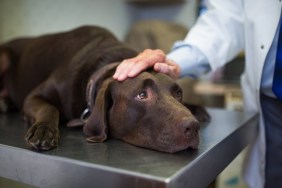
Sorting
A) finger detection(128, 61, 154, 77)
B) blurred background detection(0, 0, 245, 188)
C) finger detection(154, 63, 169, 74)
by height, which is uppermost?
finger detection(128, 61, 154, 77)

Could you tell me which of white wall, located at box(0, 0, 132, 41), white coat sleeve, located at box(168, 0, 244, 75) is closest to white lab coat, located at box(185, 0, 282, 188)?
white coat sleeve, located at box(168, 0, 244, 75)

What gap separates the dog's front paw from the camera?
2.58 feet

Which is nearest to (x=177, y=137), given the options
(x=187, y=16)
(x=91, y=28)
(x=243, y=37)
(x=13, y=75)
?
(x=243, y=37)

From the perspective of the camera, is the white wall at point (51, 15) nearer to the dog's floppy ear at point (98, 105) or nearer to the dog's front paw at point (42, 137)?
the dog's floppy ear at point (98, 105)

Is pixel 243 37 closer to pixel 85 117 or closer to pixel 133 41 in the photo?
pixel 85 117

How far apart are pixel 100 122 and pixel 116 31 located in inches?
73.2

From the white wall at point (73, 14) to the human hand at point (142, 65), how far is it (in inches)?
38.5

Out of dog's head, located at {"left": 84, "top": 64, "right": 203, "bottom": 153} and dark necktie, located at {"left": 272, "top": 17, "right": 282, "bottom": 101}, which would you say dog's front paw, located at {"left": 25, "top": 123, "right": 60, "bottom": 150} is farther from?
dark necktie, located at {"left": 272, "top": 17, "right": 282, "bottom": 101}

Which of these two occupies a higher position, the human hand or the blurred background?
the human hand

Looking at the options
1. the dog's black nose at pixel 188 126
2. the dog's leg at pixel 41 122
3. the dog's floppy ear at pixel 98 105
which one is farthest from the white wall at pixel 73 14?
the dog's black nose at pixel 188 126

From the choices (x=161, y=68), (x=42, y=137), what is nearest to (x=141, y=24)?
(x=161, y=68)

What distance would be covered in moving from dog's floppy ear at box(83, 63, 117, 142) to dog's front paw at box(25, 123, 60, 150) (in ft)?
0.31

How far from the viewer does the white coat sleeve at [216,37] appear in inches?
49.4

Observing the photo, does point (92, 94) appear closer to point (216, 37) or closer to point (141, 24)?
point (216, 37)
